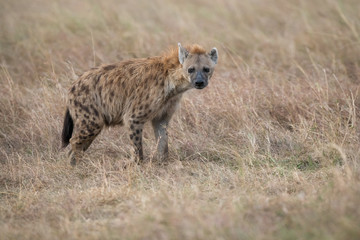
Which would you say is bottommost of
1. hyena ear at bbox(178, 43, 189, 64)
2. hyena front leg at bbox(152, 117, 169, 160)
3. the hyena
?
hyena front leg at bbox(152, 117, 169, 160)

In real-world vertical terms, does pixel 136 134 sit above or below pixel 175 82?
below

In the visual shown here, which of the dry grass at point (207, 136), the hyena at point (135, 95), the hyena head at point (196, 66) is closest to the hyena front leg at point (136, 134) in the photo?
the hyena at point (135, 95)

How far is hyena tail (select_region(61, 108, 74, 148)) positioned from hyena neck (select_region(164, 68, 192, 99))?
3.78 ft

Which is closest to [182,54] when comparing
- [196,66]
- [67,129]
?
[196,66]

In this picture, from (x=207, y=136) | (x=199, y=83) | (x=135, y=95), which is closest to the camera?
(x=199, y=83)

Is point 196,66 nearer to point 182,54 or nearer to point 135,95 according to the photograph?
point 182,54

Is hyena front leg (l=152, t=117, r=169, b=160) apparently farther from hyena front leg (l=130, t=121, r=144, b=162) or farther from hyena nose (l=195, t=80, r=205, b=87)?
hyena nose (l=195, t=80, r=205, b=87)

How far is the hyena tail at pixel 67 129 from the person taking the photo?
19.8ft

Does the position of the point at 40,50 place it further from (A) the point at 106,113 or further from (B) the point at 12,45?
(A) the point at 106,113

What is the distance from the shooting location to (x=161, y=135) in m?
5.95

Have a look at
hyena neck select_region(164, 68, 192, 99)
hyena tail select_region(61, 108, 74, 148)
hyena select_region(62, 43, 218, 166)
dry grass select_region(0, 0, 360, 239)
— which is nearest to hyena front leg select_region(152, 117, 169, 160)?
hyena select_region(62, 43, 218, 166)

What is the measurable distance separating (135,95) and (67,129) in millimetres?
879

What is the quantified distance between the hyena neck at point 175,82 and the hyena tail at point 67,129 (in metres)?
1.15

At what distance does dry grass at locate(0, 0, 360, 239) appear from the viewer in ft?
12.4
